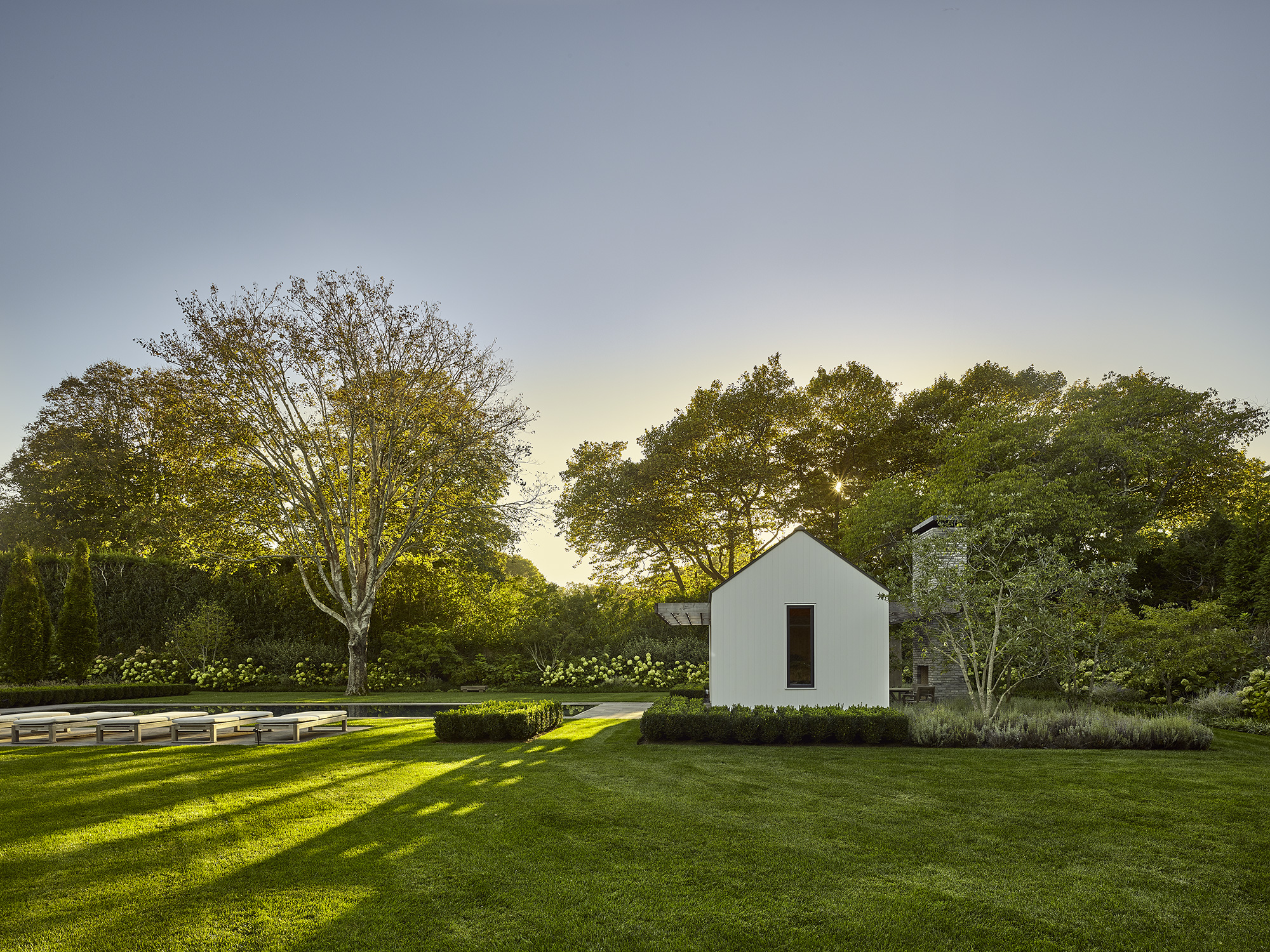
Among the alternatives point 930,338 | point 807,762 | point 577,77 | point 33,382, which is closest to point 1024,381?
point 930,338

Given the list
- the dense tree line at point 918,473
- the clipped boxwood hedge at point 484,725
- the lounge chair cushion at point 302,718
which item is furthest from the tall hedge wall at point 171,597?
the clipped boxwood hedge at point 484,725

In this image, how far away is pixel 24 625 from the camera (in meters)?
20.9

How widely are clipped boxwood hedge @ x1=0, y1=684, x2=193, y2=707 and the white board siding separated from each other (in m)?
16.1

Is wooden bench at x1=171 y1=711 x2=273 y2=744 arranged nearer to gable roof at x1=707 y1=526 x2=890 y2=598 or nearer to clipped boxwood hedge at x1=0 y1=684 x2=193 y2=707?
clipped boxwood hedge at x1=0 y1=684 x2=193 y2=707

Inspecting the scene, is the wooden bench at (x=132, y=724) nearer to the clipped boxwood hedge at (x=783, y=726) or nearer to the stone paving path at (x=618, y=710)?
the stone paving path at (x=618, y=710)

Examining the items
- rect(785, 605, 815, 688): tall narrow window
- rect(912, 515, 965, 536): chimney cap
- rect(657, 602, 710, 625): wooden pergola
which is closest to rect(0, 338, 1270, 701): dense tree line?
rect(912, 515, 965, 536): chimney cap

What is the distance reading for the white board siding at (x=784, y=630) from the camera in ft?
44.6

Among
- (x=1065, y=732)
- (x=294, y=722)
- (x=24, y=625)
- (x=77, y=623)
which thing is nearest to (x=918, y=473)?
(x=1065, y=732)

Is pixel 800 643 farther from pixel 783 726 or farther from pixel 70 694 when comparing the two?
pixel 70 694

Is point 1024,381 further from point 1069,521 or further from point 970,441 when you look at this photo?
point 1069,521

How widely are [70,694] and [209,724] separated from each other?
33.2 feet

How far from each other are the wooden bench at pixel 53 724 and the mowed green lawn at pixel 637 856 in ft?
9.51

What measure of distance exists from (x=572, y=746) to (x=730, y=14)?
42.1 feet

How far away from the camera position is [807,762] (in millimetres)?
9375
